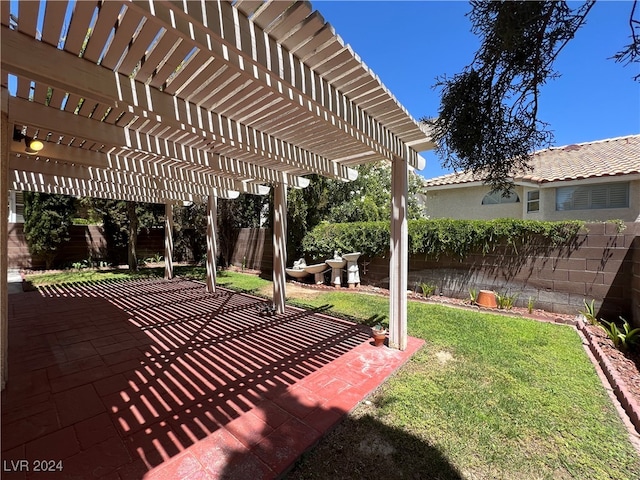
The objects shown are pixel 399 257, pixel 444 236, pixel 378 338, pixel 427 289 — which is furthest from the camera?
pixel 427 289

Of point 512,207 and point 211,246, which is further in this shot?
point 512,207

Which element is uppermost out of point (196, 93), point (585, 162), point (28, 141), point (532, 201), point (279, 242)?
point (585, 162)

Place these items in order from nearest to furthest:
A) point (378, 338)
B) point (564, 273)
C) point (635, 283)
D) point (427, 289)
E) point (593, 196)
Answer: point (378, 338) → point (635, 283) → point (564, 273) → point (427, 289) → point (593, 196)

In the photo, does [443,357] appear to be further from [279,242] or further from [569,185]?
[569,185]

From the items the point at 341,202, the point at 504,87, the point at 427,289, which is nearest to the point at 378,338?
the point at 504,87

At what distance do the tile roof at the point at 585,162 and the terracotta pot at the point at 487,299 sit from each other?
10.6 feet

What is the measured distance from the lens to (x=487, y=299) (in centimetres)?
665

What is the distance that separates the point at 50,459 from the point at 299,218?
9.05 meters

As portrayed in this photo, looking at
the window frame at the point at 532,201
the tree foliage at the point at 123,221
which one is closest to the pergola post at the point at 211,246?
the tree foliage at the point at 123,221

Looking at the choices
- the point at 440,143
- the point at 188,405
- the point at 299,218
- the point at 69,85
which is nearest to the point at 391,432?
the point at 188,405

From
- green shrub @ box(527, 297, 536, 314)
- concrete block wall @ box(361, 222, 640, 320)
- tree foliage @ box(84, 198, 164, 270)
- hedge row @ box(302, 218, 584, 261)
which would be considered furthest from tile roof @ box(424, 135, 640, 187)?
tree foliage @ box(84, 198, 164, 270)

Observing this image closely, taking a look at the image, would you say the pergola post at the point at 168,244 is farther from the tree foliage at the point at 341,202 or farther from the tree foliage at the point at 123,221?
the tree foliage at the point at 341,202

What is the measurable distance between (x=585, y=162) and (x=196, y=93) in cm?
→ 1360

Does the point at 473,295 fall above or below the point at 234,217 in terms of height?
below
